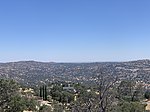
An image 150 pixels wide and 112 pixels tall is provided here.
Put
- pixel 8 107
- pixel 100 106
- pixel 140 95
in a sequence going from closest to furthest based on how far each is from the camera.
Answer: pixel 100 106
pixel 8 107
pixel 140 95

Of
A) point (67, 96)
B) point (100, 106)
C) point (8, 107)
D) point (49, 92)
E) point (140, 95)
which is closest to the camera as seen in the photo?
point (100, 106)

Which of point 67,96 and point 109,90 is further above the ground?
point 109,90

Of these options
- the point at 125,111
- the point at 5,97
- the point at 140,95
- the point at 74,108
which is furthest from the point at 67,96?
the point at 74,108

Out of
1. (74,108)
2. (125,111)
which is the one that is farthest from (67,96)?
(74,108)

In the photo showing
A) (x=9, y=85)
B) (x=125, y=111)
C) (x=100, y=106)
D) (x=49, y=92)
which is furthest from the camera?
(x=49, y=92)

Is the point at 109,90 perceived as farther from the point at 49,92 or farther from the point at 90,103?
the point at 49,92

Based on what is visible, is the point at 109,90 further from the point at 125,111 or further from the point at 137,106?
the point at 137,106

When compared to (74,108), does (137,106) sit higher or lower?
lower

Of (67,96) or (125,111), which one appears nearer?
(125,111)

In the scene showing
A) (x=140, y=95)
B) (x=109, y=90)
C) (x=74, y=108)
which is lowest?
(x=140, y=95)
